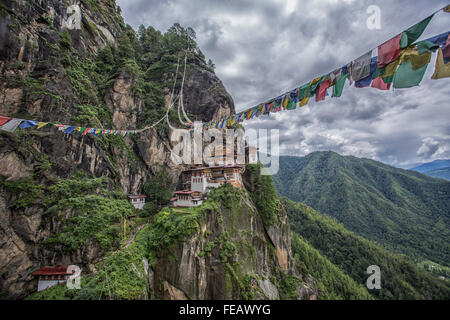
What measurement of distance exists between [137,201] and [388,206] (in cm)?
16195

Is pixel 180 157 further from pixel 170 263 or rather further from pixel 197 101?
pixel 170 263

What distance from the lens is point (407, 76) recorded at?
14.0 feet

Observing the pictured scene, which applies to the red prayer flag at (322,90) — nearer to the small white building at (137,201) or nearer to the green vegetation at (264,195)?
the green vegetation at (264,195)

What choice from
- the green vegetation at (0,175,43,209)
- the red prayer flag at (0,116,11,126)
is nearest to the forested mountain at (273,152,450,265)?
the green vegetation at (0,175,43,209)

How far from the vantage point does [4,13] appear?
1175 cm

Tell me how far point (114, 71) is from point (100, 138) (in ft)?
32.6

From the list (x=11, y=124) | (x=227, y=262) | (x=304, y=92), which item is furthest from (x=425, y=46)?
(x=227, y=262)

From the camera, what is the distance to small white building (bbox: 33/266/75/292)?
32.8ft

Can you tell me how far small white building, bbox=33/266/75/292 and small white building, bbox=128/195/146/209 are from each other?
8.89m

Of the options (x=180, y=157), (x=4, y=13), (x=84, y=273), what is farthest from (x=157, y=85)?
(x=84, y=273)

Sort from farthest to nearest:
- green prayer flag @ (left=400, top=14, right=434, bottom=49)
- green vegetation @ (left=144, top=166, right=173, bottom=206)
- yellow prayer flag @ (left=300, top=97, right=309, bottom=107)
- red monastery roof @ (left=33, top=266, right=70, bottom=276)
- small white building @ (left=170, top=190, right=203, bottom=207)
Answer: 1. green vegetation @ (left=144, top=166, right=173, bottom=206)
2. small white building @ (left=170, top=190, right=203, bottom=207)
3. red monastery roof @ (left=33, top=266, right=70, bottom=276)
4. yellow prayer flag @ (left=300, top=97, right=309, bottom=107)
5. green prayer flag @ (left=400, top=14, right=434, bottom=49)

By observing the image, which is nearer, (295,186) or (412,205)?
(412,205)

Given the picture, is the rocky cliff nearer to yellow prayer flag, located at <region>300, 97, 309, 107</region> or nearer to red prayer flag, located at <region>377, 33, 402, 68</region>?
yellow prayer flag, located at <region>300, 97, 309, 107</region>
